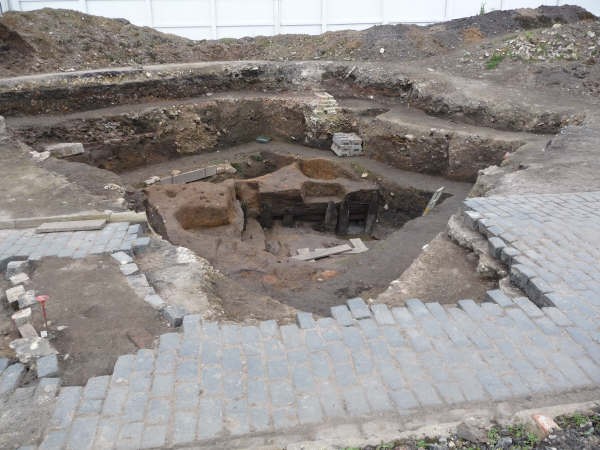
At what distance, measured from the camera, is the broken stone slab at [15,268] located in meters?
4.61

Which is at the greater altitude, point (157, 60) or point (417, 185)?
point (157, 60)

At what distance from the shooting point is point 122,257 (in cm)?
489

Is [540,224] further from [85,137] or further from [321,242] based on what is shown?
[85,137]

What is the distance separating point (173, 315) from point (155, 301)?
0.39 meters

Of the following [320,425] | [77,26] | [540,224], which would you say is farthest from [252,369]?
[77,26]

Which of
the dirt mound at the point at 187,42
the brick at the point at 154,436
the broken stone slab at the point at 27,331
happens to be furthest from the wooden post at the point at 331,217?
the brick at the point at 154,436

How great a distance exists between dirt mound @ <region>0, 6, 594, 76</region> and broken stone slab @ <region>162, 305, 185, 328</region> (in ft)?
42.4

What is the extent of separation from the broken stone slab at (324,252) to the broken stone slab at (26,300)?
5391mm

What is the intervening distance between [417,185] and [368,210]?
4.56 ft

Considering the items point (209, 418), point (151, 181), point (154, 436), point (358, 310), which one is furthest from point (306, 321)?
point (151, 181)

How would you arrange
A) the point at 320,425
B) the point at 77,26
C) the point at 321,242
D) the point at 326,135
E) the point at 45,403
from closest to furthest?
the point at 320,425 < the point at 45,403 < the point at 321,242 < the point at 326,135 < the point at 77,26

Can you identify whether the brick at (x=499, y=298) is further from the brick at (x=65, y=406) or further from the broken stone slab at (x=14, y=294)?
the broken stone slab at (x=14, y=294)

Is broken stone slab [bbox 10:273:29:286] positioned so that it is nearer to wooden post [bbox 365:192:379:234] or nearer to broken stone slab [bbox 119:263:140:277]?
broken stone slab [bbox 119:263:140:277]

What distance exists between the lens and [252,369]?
300cm
